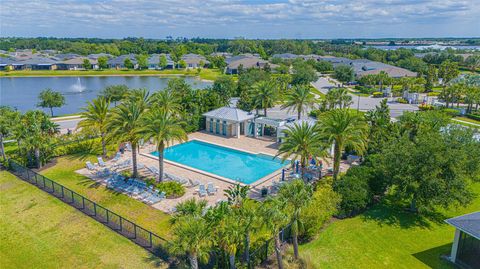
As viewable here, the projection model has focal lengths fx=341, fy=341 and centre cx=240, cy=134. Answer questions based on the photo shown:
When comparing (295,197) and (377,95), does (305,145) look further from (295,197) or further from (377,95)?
(377,95)

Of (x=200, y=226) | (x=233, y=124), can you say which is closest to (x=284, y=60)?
(x=233, y=124)

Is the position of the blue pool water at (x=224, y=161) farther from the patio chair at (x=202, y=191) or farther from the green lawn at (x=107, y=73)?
the green lawn at (x=107, y=73)

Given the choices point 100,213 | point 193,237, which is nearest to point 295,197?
point 193,237

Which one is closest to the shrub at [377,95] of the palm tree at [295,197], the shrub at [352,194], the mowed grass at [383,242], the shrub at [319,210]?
the mowed grass at [383,242]

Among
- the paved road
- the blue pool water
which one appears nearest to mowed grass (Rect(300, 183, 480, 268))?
the blue pool water

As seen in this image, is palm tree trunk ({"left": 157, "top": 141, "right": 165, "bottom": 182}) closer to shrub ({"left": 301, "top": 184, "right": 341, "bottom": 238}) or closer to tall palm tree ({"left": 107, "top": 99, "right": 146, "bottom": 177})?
tall palm tree ({"left": 107, "top": 99, "right": 146, "bottom": 177})

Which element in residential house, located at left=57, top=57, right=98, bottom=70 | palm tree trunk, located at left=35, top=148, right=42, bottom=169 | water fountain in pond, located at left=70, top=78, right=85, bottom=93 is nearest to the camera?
palm tree trunk, located at left=35, top=148, right=42, bottom=169

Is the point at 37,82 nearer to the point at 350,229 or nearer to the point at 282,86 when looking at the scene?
the point at 282,86

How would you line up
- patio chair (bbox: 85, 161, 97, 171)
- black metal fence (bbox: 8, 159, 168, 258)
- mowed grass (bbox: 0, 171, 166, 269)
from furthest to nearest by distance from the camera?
patio chair (bbox: 85, 161, 97, 171) → black metal fence (bbox: 8, 159, 168, 258) → mowed grass (bbox: 0, 171, 166, 269)
